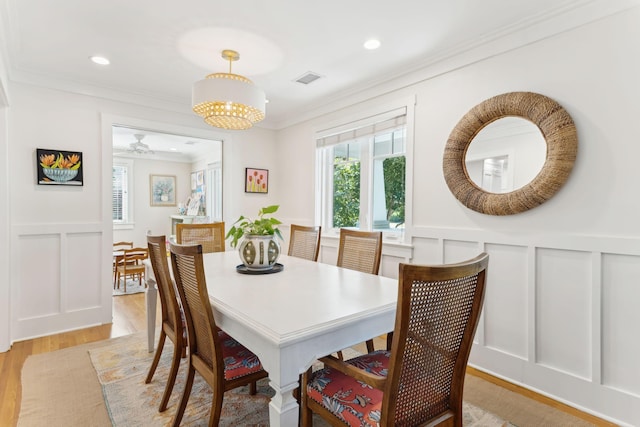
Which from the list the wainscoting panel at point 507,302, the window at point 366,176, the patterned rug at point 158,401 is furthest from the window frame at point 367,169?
the patterned rug at point 158,401

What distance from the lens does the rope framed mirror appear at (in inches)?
77.2

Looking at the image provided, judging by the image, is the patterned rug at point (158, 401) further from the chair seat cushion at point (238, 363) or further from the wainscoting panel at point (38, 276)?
the wainscoting panel at point (38, 276)

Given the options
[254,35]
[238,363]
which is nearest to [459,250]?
[238,363]

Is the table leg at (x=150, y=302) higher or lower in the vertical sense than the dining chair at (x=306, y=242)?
lower

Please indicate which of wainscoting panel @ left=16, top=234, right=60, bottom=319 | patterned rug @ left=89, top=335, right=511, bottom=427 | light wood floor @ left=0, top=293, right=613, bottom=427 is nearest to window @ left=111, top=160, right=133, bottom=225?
light wood floor @ left=0, top=293, right=613, bottom=427

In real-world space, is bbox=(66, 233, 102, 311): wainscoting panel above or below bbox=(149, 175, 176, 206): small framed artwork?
below

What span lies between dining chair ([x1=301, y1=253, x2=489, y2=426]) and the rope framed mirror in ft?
4.18

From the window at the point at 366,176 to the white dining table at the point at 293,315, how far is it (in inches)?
56.1

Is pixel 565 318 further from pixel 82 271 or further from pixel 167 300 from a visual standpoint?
pixel 82 271

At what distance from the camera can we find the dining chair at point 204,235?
2.99 m

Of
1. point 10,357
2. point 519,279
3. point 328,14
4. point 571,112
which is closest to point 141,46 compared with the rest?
point 328,14

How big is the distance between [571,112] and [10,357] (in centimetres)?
443

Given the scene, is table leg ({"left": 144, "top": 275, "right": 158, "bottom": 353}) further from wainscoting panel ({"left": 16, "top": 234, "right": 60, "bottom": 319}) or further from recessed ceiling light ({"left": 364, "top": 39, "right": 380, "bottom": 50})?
recessed ceiling light ({"left": 364, "top": 39, "right": 380, "bottom": 50})

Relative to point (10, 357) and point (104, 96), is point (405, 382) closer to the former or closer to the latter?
point (10, 357)
